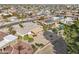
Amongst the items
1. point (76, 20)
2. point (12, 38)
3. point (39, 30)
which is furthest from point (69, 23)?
point (12, 38)

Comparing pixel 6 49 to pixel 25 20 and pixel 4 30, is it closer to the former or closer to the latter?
pixel 4 30

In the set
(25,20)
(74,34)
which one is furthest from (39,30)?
(74,34)
